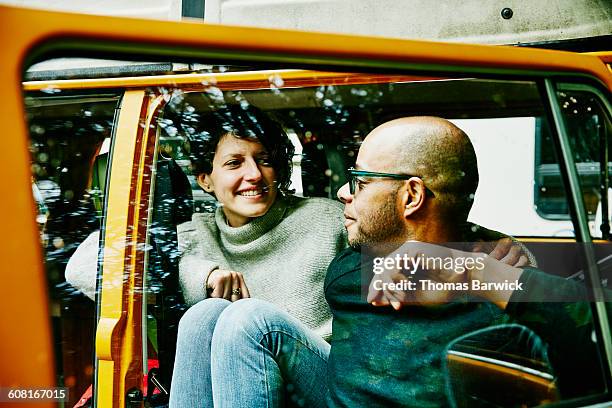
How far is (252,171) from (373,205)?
51 centimetres

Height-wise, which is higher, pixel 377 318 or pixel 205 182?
pixel 205 182

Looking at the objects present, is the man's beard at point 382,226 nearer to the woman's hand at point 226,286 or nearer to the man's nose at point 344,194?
the man's nose at point 344,194

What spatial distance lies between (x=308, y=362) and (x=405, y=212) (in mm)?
533

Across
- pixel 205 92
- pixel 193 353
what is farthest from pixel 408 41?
pixel 193 353

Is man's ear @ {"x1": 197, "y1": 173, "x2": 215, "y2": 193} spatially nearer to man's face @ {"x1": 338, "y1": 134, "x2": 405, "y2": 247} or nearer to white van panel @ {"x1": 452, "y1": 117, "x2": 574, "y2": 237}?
man's face @ {"x1": 338, "y1": 134, "x2": 405, "y2": 247}

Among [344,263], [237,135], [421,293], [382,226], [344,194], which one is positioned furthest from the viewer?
[237,135]

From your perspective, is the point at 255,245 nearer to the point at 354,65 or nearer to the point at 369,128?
the point at 369,128

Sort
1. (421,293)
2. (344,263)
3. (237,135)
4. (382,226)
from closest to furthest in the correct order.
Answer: (421,293)
(382,226)
(344,263)
(237,135)

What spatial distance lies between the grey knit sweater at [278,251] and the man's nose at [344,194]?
3 cm

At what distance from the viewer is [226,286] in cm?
197

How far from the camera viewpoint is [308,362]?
69.5 inches

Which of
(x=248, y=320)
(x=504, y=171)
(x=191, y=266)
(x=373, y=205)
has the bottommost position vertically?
(x=248, y=320)

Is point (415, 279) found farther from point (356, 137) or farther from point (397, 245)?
point (356, 137)

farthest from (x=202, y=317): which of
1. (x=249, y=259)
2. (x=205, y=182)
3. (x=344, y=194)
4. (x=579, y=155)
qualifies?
(x=579, y=155)
